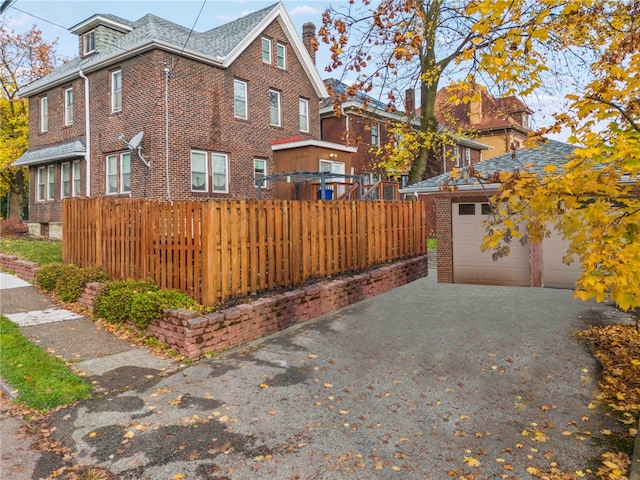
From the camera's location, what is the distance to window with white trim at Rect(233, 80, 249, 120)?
18.2 metres

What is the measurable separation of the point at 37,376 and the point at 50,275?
4.67m

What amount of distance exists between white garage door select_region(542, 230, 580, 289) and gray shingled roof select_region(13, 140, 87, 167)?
17.1 metres

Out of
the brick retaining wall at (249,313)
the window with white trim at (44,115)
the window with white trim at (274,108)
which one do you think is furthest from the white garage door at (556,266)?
the window with white trim at (44,115)

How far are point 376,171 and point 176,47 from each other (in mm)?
13663

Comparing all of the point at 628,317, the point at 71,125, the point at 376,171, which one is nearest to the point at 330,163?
the point at 376,171

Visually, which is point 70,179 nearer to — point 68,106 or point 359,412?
point 68,106

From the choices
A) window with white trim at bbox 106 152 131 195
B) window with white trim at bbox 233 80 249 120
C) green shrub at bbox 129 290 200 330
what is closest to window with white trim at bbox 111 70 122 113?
window with white trim at bbox 106 152 131 195

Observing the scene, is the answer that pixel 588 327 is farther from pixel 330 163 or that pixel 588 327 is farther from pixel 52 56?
pixel 52 56

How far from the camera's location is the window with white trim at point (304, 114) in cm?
2169

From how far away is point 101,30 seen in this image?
61.7 ft

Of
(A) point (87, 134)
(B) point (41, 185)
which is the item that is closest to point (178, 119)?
(A) point (87, 134)

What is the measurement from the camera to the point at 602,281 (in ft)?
14.1

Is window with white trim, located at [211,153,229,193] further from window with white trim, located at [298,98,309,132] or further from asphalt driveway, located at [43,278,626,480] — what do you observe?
asphalt driveway, located at [43,278,626,480]

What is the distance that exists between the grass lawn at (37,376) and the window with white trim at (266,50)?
16.2 meters
